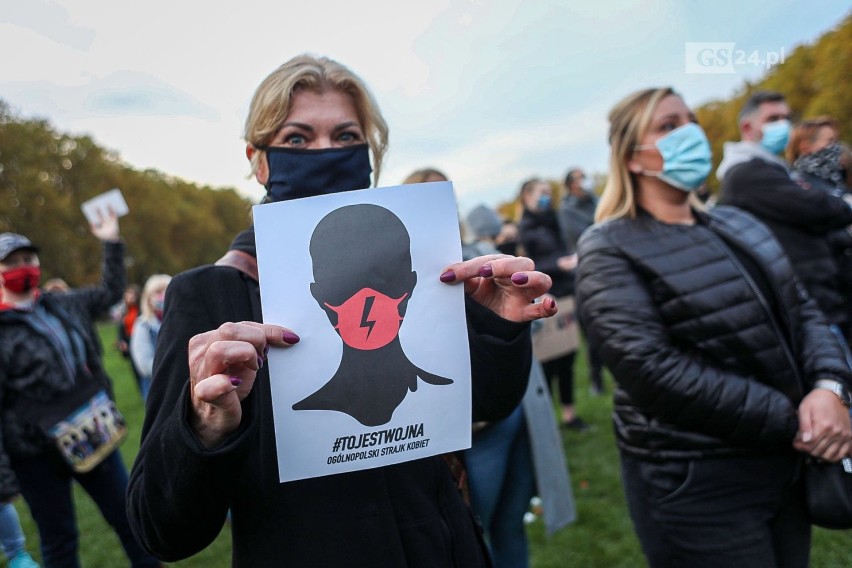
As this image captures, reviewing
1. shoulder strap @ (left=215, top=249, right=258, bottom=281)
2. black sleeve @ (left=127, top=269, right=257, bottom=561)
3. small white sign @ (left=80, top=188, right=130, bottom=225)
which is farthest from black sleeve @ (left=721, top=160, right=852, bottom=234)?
small white sign @ (left=80, top=188, right=130, bottom=225)

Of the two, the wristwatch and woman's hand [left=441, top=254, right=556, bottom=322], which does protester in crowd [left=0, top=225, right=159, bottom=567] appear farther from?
the wristwatch

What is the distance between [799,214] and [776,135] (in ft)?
2.28

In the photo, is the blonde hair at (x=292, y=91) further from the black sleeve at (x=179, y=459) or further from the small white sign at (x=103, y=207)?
the small white sign at (x=103, y=207)

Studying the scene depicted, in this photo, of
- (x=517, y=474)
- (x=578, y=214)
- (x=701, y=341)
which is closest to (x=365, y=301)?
(x=701, y=341)

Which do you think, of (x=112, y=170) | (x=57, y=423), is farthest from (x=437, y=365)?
(x=112, y=170)

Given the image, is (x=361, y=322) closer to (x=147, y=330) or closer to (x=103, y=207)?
(x=103, y=207)

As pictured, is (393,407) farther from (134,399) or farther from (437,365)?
(134,399)

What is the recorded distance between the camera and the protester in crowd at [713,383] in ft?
6.12

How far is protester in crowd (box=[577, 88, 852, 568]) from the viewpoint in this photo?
1.87 metres

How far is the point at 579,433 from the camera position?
5578 millimetres

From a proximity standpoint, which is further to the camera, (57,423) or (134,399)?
(134,399)

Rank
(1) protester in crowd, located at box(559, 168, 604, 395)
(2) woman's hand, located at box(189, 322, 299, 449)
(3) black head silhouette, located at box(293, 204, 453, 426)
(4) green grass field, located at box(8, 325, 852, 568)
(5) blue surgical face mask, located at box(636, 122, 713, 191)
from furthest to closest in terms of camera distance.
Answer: (1) protester in crowd, located at box(559, 168, 604, 395)
(4) green grass field, located at box(8, 325, 852, 568)
(5) blue surgical face mask, located at box(636, 122, 713, 191)
(3) black head silhouette, located at box(293, 204, 453, 426)
(2) woman's hand, located at box(189, 322, 299, 449)

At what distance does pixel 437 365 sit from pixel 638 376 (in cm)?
101

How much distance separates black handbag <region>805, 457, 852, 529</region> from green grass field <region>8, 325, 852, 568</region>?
169 centimetres
